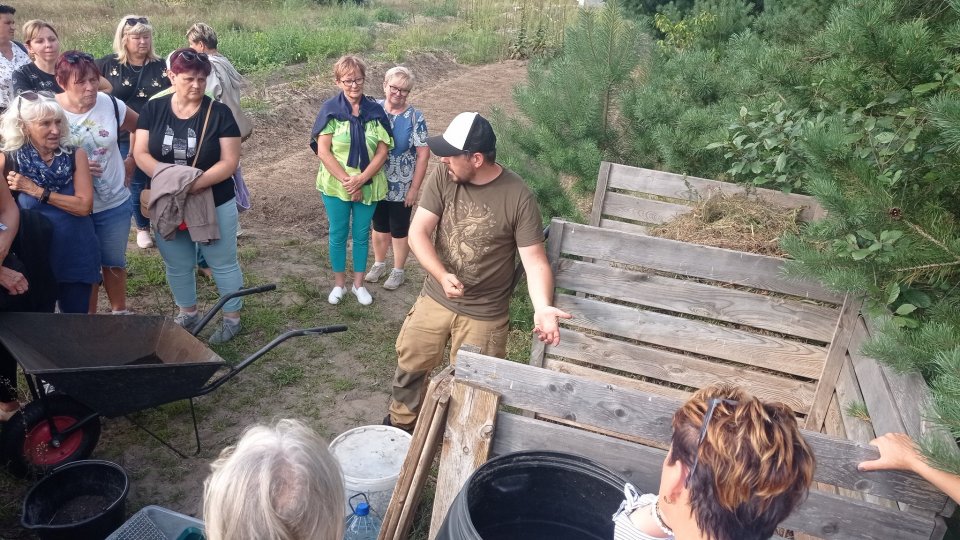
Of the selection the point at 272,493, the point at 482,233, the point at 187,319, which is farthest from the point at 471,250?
the point at 187,319

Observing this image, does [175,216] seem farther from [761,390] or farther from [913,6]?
[913,6]

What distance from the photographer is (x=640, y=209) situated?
15.4 ft

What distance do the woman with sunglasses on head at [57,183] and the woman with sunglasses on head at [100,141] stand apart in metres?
0.17

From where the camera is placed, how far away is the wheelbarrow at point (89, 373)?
10.5 feet

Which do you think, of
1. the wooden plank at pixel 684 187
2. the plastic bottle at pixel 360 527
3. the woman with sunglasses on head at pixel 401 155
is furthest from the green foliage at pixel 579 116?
the plastic bottle at pixel 360 527

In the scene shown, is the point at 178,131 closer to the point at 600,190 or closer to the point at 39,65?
the point at 39,65

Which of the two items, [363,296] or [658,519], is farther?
[363,296]

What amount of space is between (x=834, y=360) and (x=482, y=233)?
5.53 ft

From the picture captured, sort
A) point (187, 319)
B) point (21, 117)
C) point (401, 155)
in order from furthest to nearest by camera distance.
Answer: point (401, 155)
point (187, 319)
point (21, 117)

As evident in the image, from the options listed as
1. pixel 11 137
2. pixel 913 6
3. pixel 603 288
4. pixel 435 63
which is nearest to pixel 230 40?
pixel 435 63

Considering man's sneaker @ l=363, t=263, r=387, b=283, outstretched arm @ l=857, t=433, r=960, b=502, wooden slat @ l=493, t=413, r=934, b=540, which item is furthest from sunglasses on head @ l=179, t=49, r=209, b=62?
outstretched arm @ l=857, t=433, r=960, b=502

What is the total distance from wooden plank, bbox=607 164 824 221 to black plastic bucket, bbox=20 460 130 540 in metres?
3.36

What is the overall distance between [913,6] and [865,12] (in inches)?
14.7

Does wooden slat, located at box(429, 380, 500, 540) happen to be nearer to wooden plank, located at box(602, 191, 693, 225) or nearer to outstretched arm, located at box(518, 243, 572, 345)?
outstretched arm, located at box(518, 243, 572, 345)
